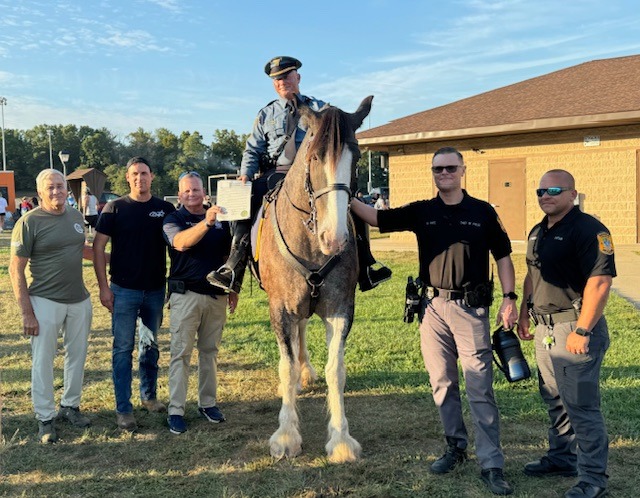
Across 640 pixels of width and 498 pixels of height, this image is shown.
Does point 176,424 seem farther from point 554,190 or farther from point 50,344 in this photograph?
point 554,190

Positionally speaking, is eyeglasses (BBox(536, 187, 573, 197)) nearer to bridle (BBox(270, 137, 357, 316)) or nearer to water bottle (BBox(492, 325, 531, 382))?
A: water bottle (BBox(492, 325, 531, 382))

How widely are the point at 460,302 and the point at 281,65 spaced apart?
2404 millimetres

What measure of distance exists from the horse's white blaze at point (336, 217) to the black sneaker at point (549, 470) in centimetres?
200

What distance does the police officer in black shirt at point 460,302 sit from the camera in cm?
346

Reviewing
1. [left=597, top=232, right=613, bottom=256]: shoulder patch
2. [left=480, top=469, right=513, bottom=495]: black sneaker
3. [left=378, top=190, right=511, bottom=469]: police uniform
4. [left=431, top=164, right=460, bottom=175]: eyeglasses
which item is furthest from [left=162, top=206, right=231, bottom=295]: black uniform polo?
[left=597, top=232, right=613, bottom=256]: shoulder patch

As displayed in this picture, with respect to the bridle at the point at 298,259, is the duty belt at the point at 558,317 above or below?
below

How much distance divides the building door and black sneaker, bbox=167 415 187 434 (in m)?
13.9

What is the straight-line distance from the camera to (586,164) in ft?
50.4

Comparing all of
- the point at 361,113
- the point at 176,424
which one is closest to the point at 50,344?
the point at 176,424

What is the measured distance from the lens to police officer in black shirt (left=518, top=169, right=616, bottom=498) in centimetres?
309

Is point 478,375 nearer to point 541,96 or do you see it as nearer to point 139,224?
point 139,224

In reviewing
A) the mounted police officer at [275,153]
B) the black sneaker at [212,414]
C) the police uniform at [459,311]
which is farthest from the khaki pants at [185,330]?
the police uniform at [459,311]

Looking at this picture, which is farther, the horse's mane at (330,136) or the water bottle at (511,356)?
the water bottle at (511,356)

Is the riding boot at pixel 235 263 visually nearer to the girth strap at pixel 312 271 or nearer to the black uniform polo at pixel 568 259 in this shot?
the girth strap at pixel 312 271
